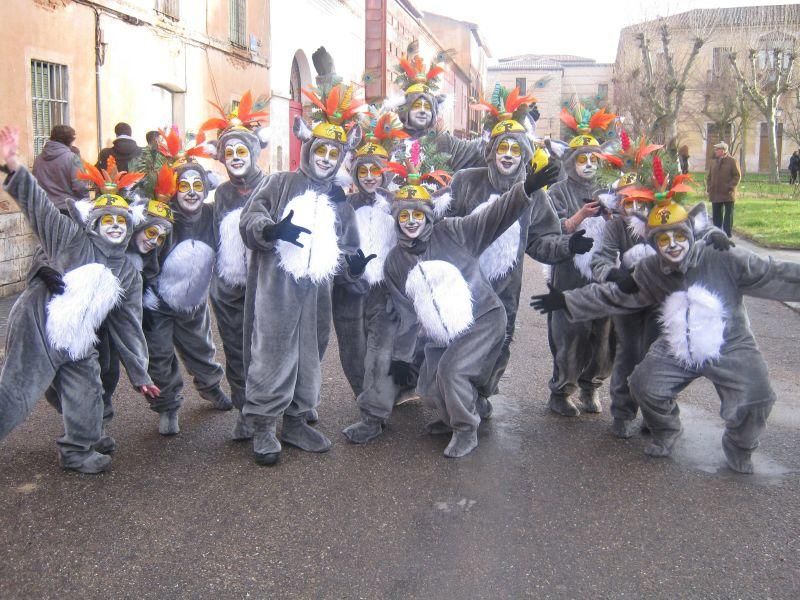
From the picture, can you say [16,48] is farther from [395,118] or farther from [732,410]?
[732,410]

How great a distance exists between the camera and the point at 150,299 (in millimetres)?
4691

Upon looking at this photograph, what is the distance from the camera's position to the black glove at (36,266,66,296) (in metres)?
4.03

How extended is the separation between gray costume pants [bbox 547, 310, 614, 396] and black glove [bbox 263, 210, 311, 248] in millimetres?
1944

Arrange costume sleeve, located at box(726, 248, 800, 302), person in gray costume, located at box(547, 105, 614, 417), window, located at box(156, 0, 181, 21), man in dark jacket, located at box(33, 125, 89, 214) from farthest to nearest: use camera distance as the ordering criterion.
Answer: window, located at box(156, 0, 181, 21) < man in dark jacket, located at box(33, 125, 89, 214) < person in gray costume, located at box(547, 105, 614, 417) < costume sleeve, located at box(726, 248, 800, 302)

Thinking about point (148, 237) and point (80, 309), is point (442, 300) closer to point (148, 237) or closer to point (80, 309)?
point (148, 237)

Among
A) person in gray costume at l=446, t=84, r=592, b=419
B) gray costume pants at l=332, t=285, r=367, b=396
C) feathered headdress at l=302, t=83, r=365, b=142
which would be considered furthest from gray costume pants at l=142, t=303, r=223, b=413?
person in gray costume at l=446, t=84, r=592, b=419

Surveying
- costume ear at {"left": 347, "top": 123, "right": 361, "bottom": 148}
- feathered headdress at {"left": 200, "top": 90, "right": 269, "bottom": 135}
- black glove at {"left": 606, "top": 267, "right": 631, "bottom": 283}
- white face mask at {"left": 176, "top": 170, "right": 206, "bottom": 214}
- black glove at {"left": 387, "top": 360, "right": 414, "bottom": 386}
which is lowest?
black glove at {"left": 387, "top": 360, "right": 414, "bottom": 386}

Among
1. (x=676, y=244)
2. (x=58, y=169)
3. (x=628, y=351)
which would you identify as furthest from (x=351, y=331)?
(x=58, y=169)

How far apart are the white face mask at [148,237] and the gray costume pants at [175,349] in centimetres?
41

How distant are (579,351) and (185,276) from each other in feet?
8.33

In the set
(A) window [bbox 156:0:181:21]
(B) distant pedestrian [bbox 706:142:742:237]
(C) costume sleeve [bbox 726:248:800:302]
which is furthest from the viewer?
(B) distant pedestrian [bbox 706:142:742:237]

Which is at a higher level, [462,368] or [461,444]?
[462,368]

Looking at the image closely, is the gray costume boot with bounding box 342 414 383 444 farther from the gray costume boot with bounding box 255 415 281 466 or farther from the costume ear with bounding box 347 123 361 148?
the costume ear with bounding box 347 123 361 148

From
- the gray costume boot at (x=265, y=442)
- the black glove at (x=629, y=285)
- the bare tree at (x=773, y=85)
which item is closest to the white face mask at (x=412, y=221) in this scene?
the black glove at (x=629, y=285)
